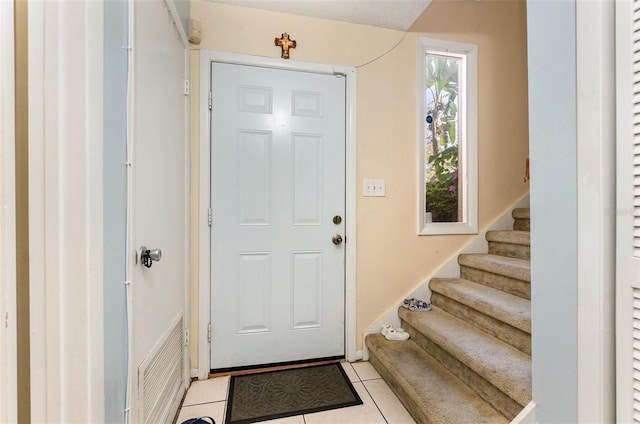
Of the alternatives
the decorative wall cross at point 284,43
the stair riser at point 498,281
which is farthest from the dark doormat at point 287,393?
the decorative wall cross at point 284,43

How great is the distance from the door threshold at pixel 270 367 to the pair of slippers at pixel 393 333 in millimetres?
349

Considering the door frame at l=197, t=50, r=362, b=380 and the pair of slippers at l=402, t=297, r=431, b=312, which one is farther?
the pair of slippers at l=402, t=297, r=431, b=312

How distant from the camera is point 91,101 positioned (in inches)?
27.3

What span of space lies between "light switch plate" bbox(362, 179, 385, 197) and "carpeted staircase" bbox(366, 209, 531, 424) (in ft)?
2.61

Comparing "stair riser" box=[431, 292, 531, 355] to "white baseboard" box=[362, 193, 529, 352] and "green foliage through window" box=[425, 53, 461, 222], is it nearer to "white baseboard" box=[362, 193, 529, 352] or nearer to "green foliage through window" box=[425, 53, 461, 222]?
"white baseboard" box=[362, 193, 529, 352]

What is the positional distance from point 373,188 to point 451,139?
2.75 ft

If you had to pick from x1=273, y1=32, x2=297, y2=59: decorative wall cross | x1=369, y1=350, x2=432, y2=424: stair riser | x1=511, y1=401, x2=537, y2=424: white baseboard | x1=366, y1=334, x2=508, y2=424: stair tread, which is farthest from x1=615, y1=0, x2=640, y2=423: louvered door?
x1=273, y1=32, x2=297, y2=59: decorative wall cross

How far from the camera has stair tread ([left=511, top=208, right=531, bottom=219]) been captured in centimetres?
223

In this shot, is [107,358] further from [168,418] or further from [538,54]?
[538,54]

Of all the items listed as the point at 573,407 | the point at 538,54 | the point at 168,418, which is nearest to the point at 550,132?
the point at 538,54

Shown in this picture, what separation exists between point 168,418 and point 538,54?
7.15 feet

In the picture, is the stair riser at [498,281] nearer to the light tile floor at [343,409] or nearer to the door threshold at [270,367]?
the light tile floor at [343,409]

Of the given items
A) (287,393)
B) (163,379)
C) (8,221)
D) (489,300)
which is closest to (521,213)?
(489,300)

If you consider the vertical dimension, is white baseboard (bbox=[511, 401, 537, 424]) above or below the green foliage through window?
below
